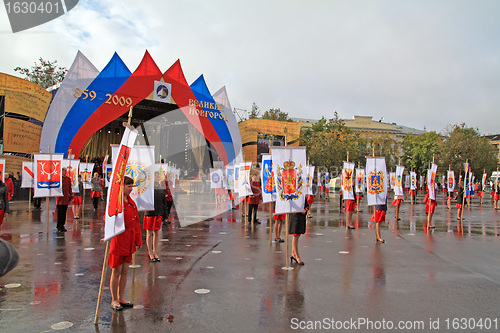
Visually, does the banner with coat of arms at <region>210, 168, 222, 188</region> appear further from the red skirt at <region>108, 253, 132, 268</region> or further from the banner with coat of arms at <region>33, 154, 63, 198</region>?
the red skirt at <region>108, 253, 132, 268</region>

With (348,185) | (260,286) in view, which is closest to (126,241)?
(260,286)

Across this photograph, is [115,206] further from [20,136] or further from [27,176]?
[20,136]

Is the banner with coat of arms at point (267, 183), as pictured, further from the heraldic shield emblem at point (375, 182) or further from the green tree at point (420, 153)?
the green tree at point (420, 153)

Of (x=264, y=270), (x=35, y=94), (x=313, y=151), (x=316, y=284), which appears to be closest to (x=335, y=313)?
(x=316, y=284)

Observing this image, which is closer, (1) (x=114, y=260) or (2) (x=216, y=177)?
(1) (x=114, y=260)

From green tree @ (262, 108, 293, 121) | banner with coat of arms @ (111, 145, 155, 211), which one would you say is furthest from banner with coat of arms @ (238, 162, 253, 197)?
green tree @ (262, 108, 293, 121)

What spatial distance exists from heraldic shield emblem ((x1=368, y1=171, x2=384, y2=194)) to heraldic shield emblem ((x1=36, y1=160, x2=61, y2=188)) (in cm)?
975

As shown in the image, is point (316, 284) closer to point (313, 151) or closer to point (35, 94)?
point (35, 94)

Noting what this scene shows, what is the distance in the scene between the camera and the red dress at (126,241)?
512cm

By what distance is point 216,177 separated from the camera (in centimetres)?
2217

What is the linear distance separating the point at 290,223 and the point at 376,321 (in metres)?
3.55

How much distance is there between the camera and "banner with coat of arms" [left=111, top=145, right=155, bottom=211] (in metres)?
7.85

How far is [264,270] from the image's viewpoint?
24.2 ft

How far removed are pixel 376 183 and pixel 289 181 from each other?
165 inches
